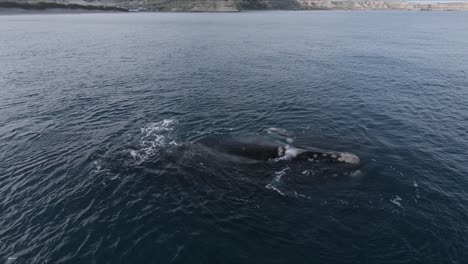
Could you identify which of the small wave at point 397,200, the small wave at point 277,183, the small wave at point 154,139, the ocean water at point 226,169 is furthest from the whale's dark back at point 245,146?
the small wave at point 397,200

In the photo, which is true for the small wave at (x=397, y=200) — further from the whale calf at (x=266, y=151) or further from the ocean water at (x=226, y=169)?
the whale calf at (x=266, y=151)

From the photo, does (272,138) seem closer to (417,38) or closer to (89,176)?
(89,176)

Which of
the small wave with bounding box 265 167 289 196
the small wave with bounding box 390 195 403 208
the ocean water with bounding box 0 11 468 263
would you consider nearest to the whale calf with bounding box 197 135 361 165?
the ocean water with bounding box 0 11 468 263

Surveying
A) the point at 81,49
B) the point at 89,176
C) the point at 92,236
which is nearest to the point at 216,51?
the point at 81,49

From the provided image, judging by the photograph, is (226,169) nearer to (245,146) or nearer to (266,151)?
(245,146)

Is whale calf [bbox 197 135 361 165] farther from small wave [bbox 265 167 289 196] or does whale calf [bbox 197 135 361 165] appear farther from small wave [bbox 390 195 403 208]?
small wave [bbox 390 195 403 208]

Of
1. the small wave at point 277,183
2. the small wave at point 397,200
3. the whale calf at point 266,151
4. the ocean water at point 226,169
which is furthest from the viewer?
the whale calf at point 266,151

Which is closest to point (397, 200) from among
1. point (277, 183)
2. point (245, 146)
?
point (277, 183)
